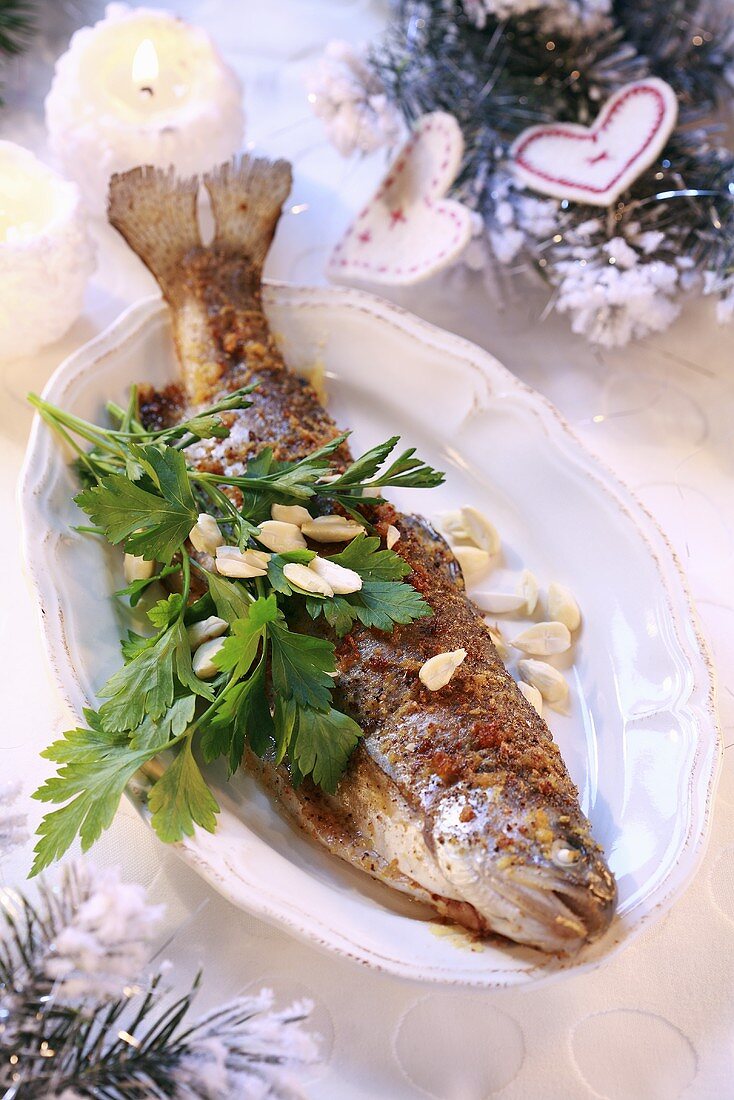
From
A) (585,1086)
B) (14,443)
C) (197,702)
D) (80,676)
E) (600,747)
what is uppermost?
(14,443)

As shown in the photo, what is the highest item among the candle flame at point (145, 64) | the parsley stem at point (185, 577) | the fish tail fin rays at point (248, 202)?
the candle flame at point (145, 64)

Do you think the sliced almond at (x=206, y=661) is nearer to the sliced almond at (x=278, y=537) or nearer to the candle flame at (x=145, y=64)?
the sliced almond at (x=278, y=537)

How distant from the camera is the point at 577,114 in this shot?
2.63 m

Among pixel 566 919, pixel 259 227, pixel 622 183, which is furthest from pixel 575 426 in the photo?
pixel 566 919

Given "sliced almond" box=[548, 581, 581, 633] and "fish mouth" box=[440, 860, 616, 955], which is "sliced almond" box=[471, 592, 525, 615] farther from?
"fish mouth" box=[440, 860, 616, 955]

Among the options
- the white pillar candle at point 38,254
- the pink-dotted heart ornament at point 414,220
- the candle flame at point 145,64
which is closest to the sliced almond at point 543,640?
the pink-dotted heart ornament at point 414,220

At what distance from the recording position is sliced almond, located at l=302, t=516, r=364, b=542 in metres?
1.74

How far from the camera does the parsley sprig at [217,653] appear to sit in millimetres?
1470

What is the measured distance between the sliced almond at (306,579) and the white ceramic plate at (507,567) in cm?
34

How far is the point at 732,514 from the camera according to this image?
2.19 m

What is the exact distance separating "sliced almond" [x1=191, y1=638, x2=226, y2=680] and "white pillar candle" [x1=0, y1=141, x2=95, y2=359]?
3.22 feet

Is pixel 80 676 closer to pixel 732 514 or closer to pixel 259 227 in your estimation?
pixel 259 227

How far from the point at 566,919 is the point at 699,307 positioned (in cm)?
171

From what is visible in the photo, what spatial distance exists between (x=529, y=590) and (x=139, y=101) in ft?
5.04
